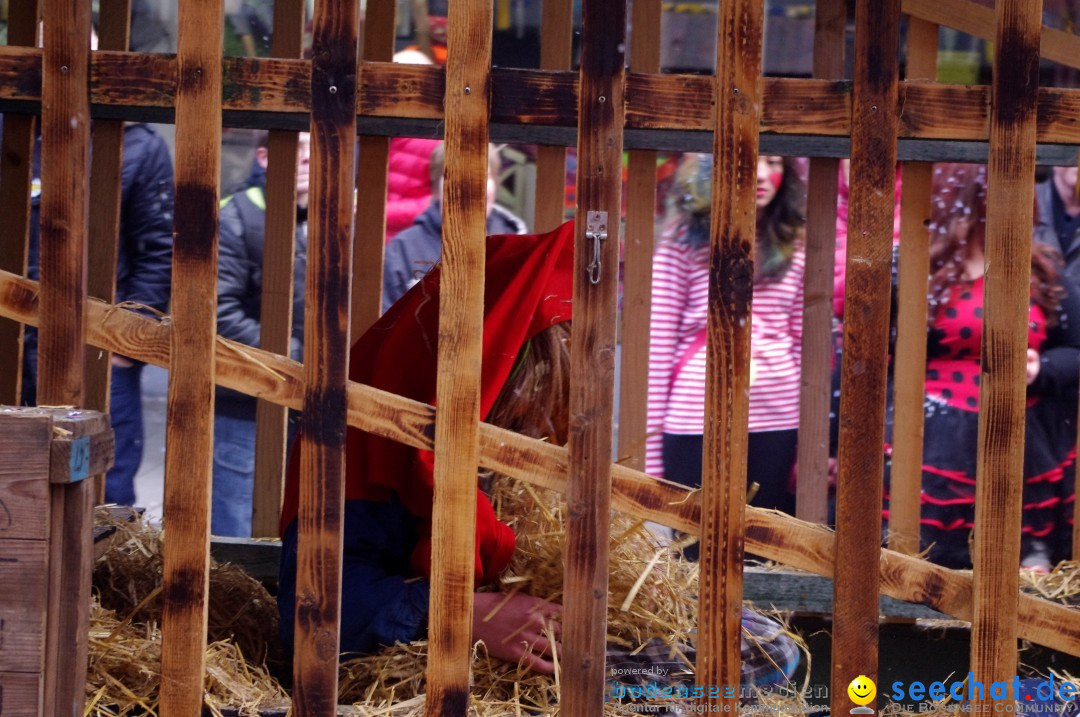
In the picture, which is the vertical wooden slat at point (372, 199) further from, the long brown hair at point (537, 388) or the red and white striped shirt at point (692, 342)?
the red and white striped shirt at point (692, 342)

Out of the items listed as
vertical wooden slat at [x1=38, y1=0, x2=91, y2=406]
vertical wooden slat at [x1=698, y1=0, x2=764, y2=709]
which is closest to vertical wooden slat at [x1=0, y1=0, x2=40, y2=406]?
vertical wooden slat at [x1=38, y1=0, x2=91, y2=406]

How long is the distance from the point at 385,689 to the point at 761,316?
8.70 ft

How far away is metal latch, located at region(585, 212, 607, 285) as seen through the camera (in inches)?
79.2

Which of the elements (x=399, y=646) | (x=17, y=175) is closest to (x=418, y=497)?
(x=399, y=646)

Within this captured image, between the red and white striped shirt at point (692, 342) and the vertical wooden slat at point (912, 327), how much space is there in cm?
87

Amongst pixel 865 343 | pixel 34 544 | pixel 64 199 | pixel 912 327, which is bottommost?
pixel 34 544

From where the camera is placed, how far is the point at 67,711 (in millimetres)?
1865

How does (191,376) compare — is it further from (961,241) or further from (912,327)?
(961,241)

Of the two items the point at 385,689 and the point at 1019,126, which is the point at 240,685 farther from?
the point at 1019,126

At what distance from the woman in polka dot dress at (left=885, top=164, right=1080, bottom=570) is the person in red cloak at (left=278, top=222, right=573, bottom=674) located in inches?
92.9

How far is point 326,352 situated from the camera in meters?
2.02

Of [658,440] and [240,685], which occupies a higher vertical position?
[658,440]

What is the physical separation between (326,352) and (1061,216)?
3.63 metres

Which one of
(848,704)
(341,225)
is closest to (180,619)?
(341,225)
